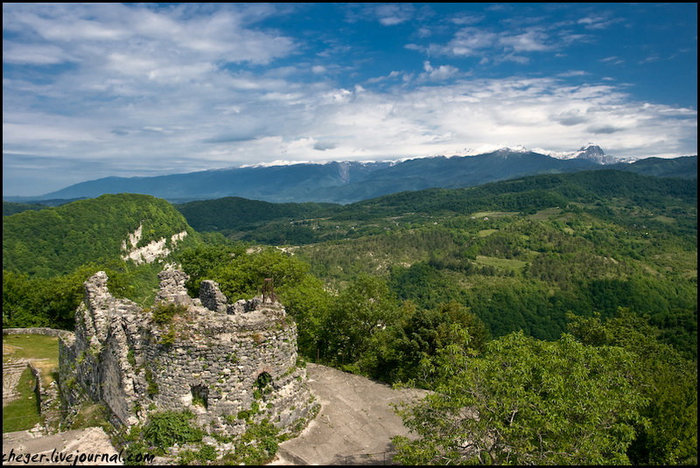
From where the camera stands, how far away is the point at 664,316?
83.1 meters

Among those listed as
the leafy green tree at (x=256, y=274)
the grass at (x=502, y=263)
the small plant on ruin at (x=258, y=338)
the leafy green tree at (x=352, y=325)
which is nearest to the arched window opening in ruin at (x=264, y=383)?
the small plant on ruin at (x=258, y=338)

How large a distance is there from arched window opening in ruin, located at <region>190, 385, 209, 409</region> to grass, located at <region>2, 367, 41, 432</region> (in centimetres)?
1215

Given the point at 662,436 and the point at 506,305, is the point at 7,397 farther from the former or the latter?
the point at 506,305

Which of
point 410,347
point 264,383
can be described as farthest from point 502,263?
point 264,383

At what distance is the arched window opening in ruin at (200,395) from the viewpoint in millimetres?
13047

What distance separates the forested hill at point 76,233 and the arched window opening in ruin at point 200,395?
87455mm

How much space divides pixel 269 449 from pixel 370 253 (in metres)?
150

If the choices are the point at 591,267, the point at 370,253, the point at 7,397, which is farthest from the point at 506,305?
the point at 7,397

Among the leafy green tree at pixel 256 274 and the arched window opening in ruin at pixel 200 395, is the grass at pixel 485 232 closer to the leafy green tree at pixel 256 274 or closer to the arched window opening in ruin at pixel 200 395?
the leafy green tree at pixel 256 274

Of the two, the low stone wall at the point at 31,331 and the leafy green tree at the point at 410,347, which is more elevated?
the leafy green tree at the point at 410,347

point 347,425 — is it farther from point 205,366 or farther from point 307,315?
point 307,315

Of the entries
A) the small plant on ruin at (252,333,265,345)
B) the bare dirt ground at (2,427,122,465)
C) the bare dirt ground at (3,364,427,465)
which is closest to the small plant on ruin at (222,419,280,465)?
the bare dirt ground at (3,364,427,465)

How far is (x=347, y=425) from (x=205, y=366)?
648 centimetres

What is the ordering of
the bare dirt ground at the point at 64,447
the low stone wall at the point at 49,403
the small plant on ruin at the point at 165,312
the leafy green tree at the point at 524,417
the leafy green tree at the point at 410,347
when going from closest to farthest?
the leafy green tree at the point at 524,417 < the bare dirt ground at the point at 64,447 < the small plant on ruin at the point at 165,312 < the low stone wall at the point at 49,403 < the leafy green tree at the point at 410,347
